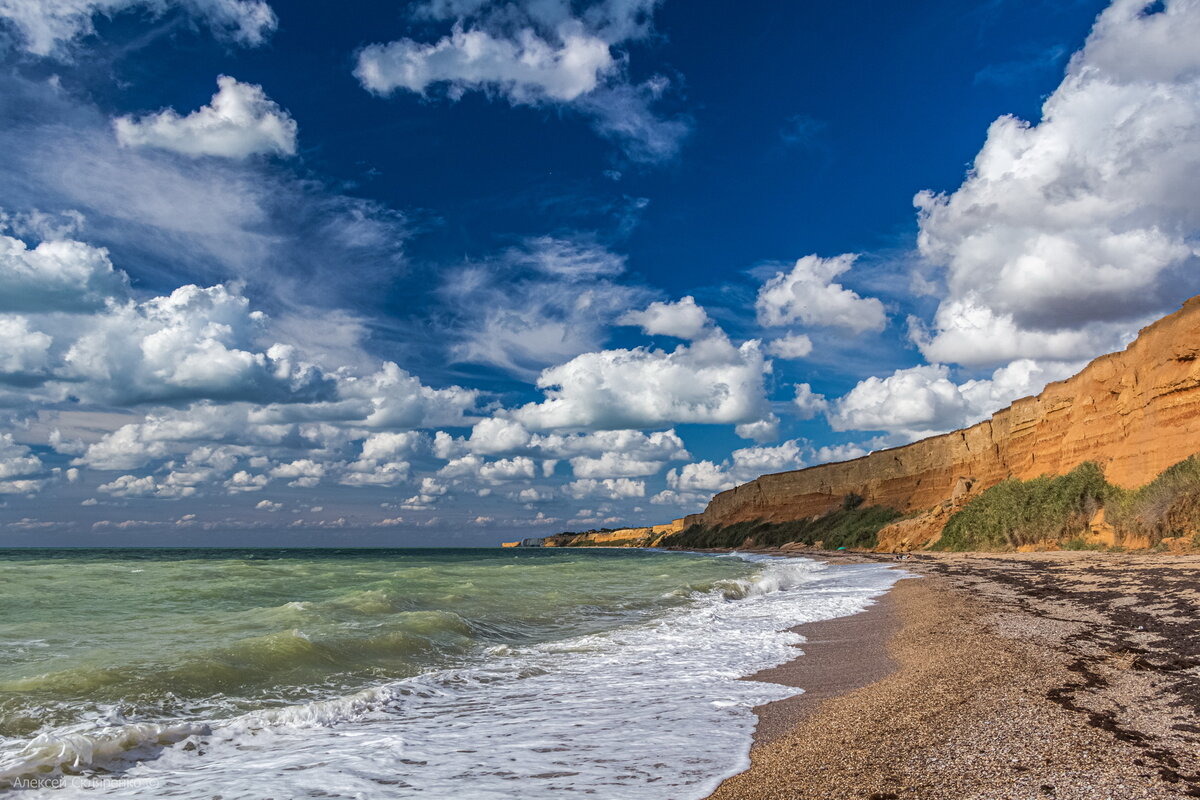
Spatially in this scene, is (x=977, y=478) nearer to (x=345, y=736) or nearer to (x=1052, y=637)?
(x=1052, y=637)

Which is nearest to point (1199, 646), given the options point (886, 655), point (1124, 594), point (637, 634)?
point (886, 655)

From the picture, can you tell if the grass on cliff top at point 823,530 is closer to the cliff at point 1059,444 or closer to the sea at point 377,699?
the cliff at point 1059,444

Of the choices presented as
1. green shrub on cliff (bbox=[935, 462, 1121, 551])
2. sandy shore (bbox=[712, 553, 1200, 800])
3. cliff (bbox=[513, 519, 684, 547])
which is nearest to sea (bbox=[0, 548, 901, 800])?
sandy shore (bbox=[712, 553, 1200, 800])

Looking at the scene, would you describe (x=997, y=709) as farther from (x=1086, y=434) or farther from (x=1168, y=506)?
(x=1086, y=434)

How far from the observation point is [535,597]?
1708 cm

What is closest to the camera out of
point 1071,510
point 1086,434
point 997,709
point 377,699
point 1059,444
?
point 997,709

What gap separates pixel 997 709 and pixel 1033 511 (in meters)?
30.7

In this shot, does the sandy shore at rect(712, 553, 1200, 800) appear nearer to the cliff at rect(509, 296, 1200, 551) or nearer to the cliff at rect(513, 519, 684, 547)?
the cliff at rect(509, 296, 1200, 551)

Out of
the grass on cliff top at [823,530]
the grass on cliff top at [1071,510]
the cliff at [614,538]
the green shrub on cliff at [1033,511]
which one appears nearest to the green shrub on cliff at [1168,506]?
the grass on cliff top at [1071,510]

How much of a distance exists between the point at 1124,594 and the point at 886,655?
6256 millimetres

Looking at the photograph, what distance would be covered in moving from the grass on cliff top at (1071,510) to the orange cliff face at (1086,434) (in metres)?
1.24

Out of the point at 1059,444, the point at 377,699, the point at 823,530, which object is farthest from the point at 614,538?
the point at 377,699

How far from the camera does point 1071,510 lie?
2838cm

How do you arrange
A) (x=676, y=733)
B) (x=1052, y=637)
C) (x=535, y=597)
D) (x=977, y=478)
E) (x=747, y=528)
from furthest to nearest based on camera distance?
(x=747, y=528) → (x=977, y=478) → (x=535, y=597) → (x=1052, y=637) → (x=676, y=733)
